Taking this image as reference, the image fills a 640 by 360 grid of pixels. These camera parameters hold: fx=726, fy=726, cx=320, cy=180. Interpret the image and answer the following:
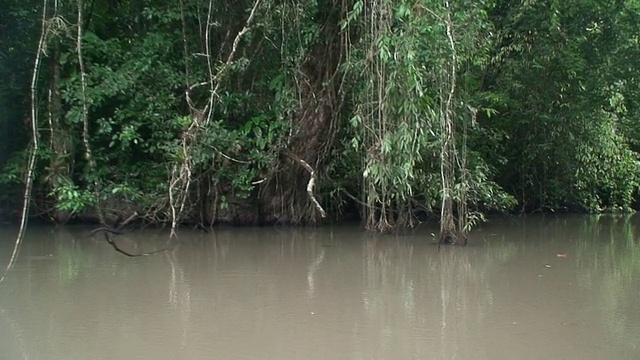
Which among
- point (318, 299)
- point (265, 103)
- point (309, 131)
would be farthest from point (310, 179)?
point (318, 299)

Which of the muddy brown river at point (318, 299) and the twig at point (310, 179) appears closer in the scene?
the muddy brown river at point (318, 299)

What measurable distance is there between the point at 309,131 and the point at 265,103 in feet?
2.14

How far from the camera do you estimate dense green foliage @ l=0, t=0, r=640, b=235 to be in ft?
24.2

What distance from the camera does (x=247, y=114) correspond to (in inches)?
358

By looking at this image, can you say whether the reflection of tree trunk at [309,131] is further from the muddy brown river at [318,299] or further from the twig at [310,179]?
the muddy brown river at [318,299]

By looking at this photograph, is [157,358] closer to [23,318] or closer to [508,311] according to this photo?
[23,318]

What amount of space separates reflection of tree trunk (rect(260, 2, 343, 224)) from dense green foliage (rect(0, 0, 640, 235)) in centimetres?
2

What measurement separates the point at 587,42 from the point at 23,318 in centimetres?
843

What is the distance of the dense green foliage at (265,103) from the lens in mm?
7383

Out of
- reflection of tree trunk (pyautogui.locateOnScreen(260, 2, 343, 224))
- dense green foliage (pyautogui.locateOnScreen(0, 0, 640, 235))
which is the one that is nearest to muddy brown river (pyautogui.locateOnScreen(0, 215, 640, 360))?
dense green foliage (pyautogui.locateOnScreen(0, 0, 640, 235))

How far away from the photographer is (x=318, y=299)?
197 inches

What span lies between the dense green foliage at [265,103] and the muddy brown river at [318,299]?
0.80m

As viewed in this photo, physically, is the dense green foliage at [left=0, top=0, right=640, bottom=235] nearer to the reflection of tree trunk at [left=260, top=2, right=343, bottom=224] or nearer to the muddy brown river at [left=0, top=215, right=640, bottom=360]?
the reflection of tree trunk at [left=260, top=2, right=343, bottom=224]

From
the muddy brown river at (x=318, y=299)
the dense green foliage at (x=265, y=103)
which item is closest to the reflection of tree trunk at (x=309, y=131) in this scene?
the dense green foliage at (x=265, y=103)
